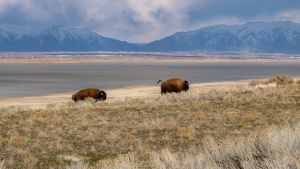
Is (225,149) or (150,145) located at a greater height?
(225,149)

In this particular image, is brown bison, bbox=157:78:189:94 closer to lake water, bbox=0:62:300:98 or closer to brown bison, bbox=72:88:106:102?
brown bison, bbox=72:88:106:102

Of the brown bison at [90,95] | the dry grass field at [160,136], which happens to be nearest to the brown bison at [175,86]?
the brown bison at [90,95]

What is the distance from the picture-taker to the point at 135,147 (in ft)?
44.7

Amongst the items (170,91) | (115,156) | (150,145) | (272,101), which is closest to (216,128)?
(150,145)

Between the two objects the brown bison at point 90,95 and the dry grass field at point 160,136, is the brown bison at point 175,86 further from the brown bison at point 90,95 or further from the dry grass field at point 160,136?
the dry grass field at point 160,136

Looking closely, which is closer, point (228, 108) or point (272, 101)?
point (228, 108)

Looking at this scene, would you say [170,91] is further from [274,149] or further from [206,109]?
[274,149]

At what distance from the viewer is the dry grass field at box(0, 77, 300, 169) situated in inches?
298

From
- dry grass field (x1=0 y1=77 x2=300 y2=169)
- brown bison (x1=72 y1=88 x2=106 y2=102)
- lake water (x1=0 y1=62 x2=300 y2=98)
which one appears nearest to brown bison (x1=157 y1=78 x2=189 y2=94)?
brown bison (x1=72 y1=88 x2=106 y2=102)

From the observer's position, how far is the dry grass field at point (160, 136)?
7562 mm

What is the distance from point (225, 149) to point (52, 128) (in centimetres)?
1060

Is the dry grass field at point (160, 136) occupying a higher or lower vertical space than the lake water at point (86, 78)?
higher

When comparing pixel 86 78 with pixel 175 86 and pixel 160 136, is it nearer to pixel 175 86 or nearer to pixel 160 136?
pixel 175 86

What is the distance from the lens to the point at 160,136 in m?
15.4
